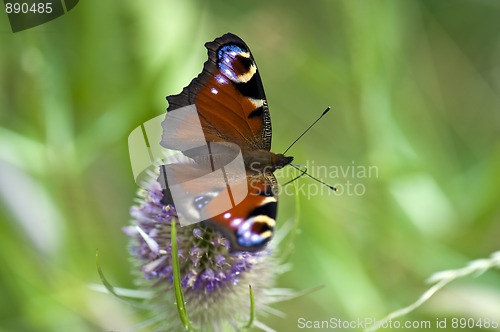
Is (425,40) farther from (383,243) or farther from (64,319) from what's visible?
(64,319)

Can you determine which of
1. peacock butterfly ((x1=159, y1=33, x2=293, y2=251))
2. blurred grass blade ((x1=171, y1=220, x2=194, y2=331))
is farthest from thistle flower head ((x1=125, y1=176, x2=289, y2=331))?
blurred grass blade ((x1=171, y1=220, x2=194, y2=331))

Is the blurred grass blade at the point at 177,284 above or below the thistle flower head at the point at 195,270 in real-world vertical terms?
above

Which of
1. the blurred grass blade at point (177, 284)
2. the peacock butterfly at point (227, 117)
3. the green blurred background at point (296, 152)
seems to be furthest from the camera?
the green blurred background at point (296, 152)

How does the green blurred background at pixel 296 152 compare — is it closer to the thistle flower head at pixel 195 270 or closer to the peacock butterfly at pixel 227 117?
the thistle flower head at pixel 195 270

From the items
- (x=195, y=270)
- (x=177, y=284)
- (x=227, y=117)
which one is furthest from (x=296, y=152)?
(x=177, y=284)

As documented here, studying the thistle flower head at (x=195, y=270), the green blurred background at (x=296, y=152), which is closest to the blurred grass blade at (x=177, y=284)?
the thistle flower head at (x=195, y=270)

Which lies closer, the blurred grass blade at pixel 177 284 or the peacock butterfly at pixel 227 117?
the blurred grass blade at pixel 177 284

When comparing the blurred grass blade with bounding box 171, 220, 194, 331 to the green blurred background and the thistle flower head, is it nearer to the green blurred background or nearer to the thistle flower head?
the thistle flower head
